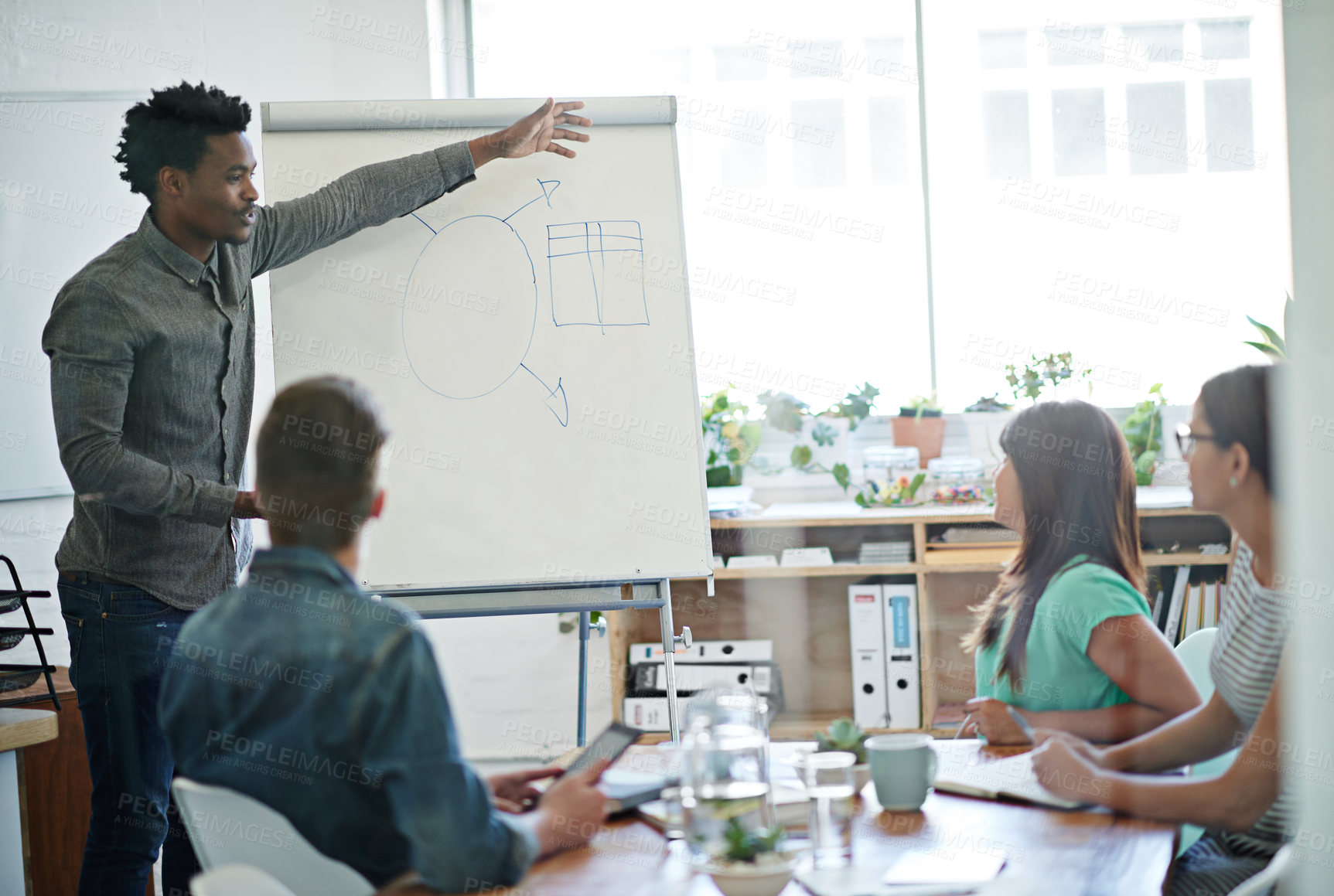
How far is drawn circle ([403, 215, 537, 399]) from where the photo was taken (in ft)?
7.28

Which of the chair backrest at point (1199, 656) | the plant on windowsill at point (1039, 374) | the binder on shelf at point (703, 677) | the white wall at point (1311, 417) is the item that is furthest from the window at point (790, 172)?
the white wall at point (1311, 417)

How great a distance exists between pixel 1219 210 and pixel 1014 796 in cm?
283

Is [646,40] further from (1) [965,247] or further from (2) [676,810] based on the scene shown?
(2) [676,810]

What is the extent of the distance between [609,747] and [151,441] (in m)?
1.02

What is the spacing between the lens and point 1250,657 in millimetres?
1269

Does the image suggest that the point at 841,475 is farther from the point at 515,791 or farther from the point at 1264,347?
the point at 515,791

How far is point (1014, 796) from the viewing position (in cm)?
122

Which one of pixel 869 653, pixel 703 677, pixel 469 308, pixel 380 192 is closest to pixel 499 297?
pixel 469 308

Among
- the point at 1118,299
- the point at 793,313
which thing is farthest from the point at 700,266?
the point at 1118,299

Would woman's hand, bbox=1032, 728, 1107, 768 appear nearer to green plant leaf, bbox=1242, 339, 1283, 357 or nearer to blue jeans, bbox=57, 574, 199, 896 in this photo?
blue jeans, bbox=57, 574, 199, 896

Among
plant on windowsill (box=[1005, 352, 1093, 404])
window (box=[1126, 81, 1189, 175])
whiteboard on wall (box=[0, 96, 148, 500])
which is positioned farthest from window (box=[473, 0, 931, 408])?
whiteboard on wall (box=[0, 96, 148, 500])

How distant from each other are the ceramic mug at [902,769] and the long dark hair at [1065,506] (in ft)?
1.45

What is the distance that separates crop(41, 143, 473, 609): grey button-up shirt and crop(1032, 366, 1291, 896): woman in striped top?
4.44 ft

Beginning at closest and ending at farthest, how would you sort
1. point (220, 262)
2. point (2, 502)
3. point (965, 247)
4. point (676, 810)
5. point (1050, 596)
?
point (676, 810)
point (1050, 596)
point (220, 262)
point (2, 502)
point (965, 247)
